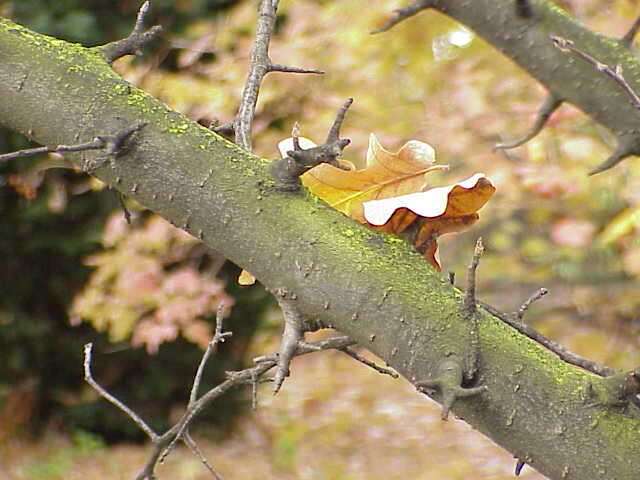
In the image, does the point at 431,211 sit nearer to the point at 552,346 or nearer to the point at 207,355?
the point at 552,346

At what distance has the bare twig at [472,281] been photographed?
638mm

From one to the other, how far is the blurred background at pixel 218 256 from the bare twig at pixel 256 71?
4.41 ft

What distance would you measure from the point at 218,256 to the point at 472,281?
8.27 feet

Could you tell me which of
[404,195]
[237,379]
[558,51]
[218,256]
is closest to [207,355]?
[237,379]

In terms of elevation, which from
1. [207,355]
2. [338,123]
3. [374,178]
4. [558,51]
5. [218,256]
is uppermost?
[338,123]

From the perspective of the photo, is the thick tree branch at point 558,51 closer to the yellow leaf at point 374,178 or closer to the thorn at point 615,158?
the thorn at point 615,158

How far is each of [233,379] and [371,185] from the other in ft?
0.78

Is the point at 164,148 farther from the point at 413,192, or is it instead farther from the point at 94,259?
the point at 94,259

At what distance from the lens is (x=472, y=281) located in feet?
2.13

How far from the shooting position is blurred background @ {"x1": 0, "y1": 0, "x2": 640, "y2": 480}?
2803mm

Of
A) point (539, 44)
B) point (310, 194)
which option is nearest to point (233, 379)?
point (310, 194)

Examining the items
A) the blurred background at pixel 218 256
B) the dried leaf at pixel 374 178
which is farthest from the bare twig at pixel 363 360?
the blurred background at pixel 218 256

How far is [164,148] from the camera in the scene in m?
0.74

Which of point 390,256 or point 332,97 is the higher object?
point 390,256
